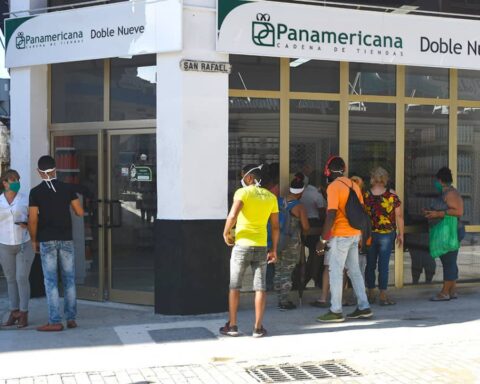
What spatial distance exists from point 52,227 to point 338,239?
10.6ft

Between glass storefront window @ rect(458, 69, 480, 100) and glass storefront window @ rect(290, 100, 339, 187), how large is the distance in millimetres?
2131

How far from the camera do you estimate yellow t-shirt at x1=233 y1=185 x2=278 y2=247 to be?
260 inches

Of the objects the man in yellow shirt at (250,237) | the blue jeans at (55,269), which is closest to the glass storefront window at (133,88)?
the blue jeans at (55,269)

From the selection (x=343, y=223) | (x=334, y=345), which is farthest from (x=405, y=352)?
(x=343, y=223)

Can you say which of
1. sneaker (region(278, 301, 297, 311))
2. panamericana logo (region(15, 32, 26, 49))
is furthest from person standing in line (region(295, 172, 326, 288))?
panamericana logo (region(15, 32, 26, 49))

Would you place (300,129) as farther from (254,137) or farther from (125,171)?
(125,171)

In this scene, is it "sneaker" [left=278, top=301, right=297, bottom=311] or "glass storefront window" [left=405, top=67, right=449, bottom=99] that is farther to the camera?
"glass storefront window" [left=405, top=67, right=449, bottom=99]

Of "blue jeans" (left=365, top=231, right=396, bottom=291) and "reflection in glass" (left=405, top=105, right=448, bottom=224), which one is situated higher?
"reflection in glass" (left=405, top=105, right=448, bottom=224)

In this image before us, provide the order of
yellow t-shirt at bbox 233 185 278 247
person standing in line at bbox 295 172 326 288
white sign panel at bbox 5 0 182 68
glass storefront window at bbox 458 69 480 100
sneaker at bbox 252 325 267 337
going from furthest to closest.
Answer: glass storefront window at bbox 458 69 480 100
person standing in line at bbox 295 172 326 288
white sign panel at bbox 5 0 182 68
sneaker at bbox 252 325 267 337
yellow t-shirt at bbox 233 185 278 247

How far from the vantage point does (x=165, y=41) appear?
7.53m

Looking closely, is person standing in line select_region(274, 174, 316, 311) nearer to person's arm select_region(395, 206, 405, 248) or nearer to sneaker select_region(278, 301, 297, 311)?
sneaker select_region(278, 301, 297, 311)

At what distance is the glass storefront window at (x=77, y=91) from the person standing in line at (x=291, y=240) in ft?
9.48

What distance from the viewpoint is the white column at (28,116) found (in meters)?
8.74

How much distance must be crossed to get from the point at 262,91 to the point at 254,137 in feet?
2.06
